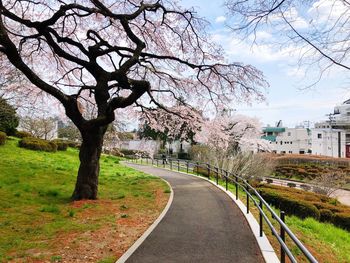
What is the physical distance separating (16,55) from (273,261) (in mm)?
8587

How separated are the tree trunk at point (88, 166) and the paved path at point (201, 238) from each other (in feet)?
9.51

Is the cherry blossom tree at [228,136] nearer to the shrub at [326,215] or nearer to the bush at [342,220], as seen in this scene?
the shrub at [326,215]

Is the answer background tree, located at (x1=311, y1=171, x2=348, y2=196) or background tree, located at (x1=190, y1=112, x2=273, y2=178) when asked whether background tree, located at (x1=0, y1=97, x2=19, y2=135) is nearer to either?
background tree, located at (x1=190, y1=112, x2=273, y2=178)

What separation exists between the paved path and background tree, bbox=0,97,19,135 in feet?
49.2

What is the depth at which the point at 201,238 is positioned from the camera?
7301mm

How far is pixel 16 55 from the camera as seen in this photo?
965 centimetres

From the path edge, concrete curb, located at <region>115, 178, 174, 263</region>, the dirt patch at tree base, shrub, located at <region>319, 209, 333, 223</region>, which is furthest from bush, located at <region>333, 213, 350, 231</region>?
concrete curb, located at <region>115, 178, 174, 263</region>

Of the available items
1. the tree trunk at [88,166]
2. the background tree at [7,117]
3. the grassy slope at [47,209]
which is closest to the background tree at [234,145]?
the grassy slope at [47,209]

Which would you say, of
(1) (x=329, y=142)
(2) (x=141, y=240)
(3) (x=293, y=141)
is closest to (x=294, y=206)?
(2) (x=141, y=240)

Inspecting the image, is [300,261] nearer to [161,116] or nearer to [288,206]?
[288,206]

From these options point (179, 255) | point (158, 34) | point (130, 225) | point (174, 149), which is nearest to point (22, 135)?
point (158, 34)

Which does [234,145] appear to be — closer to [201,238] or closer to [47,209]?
[47,209]

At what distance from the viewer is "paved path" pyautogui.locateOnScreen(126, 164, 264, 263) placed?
6012 millimetres

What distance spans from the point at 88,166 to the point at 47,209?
2197 mm
